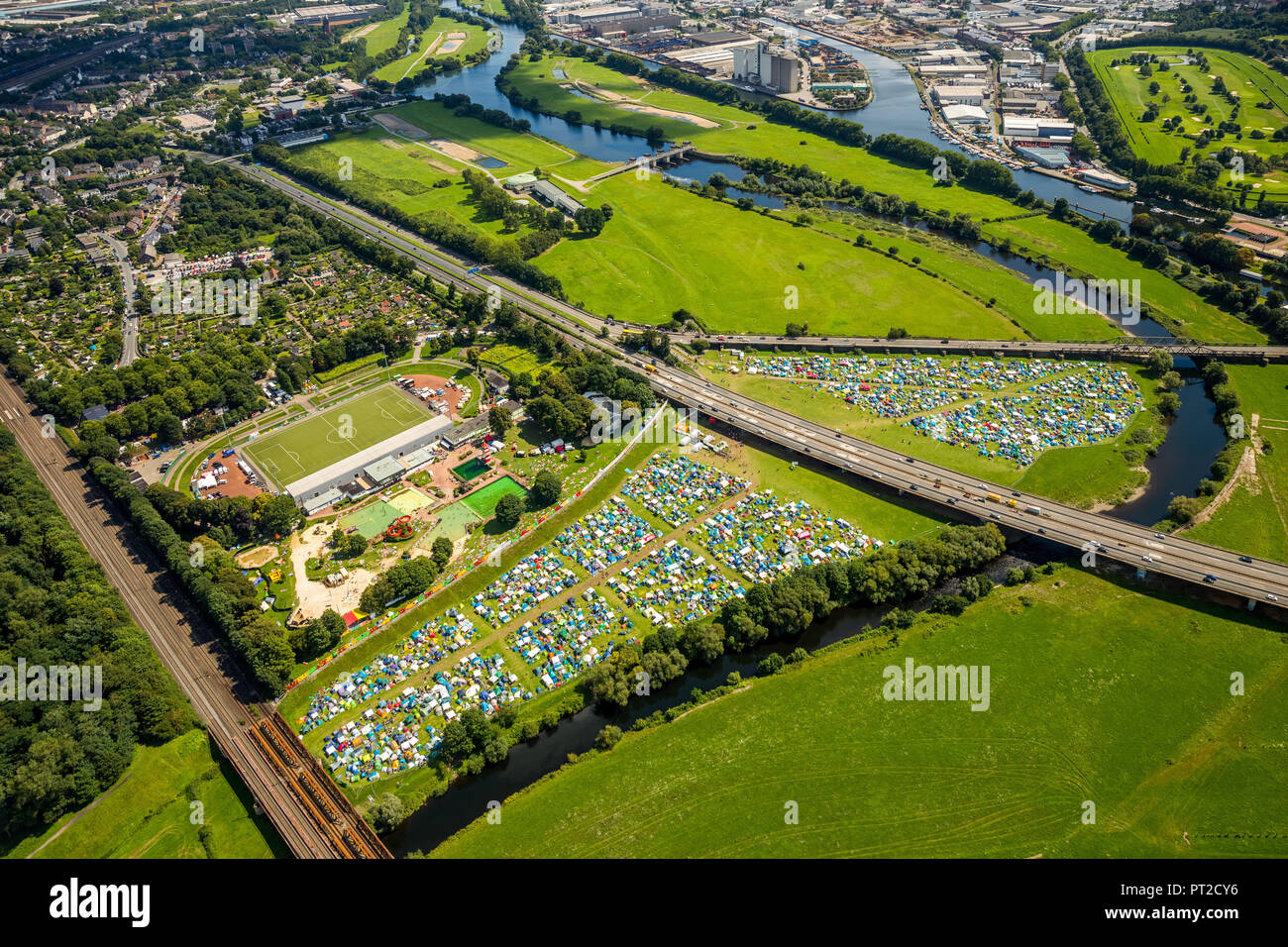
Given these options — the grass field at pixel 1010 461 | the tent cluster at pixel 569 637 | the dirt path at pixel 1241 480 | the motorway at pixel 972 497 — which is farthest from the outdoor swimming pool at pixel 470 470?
the dirt path at pixel 1241 480

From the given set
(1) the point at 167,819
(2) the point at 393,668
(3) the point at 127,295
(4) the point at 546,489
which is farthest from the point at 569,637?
(3) the point at 127,295

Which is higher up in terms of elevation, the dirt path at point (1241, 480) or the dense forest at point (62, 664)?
the dirt path at point (1241, 480)

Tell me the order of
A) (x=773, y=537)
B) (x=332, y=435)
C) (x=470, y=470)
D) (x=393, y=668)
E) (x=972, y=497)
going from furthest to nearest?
(x=332, y=435), (x=470, y=470), (x=972, y=497), (x=773, y=537), (x=393, y=668)

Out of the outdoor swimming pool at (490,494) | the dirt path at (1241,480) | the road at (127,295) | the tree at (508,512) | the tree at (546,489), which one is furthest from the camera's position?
the road at (127,295)

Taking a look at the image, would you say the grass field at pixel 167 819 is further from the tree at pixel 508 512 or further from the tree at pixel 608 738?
the tree at pixel 508 512

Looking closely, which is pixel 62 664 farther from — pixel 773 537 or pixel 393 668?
pixel 773 537

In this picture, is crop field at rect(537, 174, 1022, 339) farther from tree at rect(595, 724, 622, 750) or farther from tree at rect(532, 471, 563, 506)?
tree at rect(595, 724, 622, 750)
